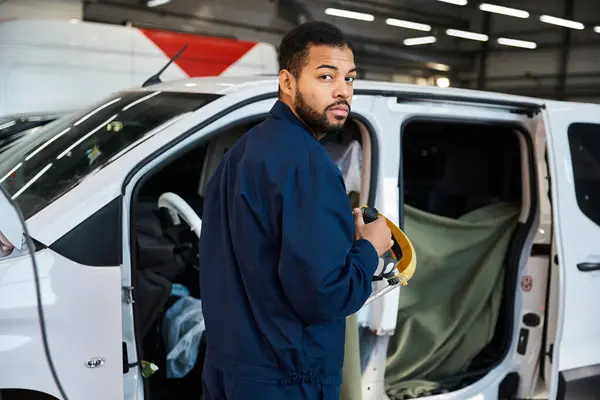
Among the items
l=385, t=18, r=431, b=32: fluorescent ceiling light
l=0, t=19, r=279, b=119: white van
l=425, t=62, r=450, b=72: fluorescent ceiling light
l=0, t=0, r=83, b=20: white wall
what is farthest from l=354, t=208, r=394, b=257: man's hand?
l=425, t=62, r=450, b=72: fluorescent ceiling light

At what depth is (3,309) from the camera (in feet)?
5.80

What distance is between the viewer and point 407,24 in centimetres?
1739

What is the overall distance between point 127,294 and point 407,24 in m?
16.6

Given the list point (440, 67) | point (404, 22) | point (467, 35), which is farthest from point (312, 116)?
point (440, 67)

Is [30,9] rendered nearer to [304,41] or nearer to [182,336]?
[182,336]

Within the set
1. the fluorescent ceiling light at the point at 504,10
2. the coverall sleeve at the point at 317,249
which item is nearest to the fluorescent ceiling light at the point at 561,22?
the fluorescent ceiling light at the point at 504,10

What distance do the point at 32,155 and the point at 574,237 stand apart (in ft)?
7.37

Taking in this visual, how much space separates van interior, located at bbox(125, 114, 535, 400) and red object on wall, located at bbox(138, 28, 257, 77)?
7.99ft

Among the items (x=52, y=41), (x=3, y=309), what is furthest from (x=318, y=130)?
(x=52, y=41)

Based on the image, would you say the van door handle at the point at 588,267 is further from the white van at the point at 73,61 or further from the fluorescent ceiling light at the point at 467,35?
the fluorescent ceiling light at the point at 467,35

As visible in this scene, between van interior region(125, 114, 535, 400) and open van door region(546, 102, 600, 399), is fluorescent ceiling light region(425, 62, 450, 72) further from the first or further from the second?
open van door region(546, 102, 600, 399)

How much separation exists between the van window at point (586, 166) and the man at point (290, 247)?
1.63 m

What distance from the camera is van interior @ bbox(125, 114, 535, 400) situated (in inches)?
101

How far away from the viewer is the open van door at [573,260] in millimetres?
2707
